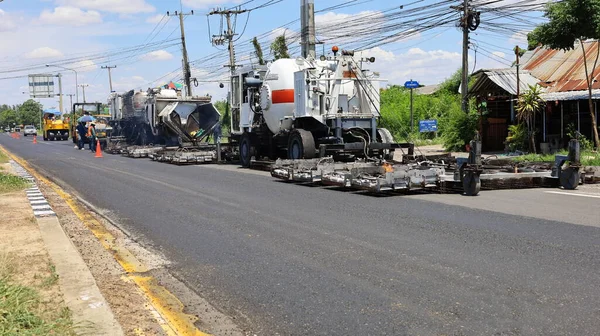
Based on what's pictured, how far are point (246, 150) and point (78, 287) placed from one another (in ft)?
48.6

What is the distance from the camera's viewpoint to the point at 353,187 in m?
12.8

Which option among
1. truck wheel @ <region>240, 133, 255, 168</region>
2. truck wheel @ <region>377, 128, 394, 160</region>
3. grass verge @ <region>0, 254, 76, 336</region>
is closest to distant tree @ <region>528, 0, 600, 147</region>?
truck wheel @ <region>377, 128, 394, 160</region>

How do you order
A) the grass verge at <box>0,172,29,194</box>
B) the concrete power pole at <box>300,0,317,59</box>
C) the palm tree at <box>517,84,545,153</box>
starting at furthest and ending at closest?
the concrete power pole at <box>300,0,317,59</box>
the palm tree at <box>517,84,545,153</box>
the grass verge at <box>0,172,29,194</box>

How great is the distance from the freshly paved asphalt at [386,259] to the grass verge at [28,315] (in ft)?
4.34

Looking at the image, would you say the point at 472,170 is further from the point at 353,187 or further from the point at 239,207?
the point at 239,207

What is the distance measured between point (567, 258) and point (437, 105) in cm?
3189

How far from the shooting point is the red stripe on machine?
18.1m

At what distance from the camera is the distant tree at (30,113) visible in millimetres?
149500

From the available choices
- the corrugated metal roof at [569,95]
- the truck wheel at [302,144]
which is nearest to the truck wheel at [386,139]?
the truck wheel at [302,144]

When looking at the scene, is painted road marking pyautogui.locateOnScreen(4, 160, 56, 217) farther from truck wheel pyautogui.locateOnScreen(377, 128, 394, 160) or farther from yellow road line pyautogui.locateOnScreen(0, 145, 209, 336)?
truck wheel pyautogui.locateOnScreen(377, 128, 394, 160)

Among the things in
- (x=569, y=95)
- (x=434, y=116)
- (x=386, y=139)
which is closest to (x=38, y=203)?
(x=386, y=139)

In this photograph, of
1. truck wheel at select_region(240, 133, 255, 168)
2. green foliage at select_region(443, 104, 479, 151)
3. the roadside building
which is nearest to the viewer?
truck wheel at select_region(240, 133, 255, 168)

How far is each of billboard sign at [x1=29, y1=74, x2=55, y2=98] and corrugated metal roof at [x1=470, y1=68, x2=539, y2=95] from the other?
7400 cm

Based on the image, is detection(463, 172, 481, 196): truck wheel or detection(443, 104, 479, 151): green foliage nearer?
detection(463, 172, 481, 196): truck wheel
